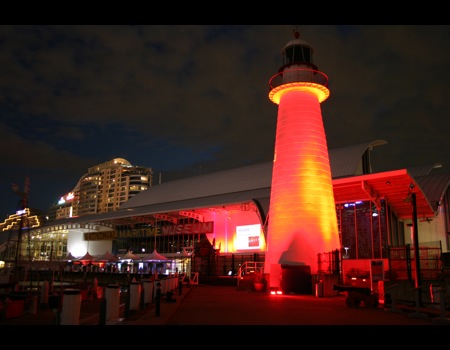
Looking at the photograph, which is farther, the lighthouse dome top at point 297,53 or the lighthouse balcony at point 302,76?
the lighthouse dome top at point 297,53

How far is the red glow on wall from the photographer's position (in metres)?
27.1

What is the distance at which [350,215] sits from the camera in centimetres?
3422

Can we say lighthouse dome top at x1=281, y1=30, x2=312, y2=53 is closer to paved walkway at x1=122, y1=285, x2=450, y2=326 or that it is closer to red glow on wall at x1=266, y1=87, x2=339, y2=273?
red glow on wall at x1=266, y1=87, x2=339, y2=273

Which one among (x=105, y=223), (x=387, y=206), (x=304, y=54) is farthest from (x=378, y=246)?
(x=105, y=223)

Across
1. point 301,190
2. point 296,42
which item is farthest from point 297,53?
point 301,190

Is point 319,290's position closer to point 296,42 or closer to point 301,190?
point 301,190

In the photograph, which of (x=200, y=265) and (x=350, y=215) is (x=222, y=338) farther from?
(x=200, y=265)

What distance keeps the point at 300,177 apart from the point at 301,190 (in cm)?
84

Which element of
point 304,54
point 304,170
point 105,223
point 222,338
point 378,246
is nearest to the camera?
point 222,338

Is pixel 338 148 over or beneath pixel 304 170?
over

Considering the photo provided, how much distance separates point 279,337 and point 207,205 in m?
41.7

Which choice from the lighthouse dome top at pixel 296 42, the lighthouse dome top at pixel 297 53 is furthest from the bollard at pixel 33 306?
the lighthouse dome top at pixel 296 42

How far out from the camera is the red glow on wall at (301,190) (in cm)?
2708

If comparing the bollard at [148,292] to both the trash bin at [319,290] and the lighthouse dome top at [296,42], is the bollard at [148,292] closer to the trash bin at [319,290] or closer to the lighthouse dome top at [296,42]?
the trash bin at [319,290]
